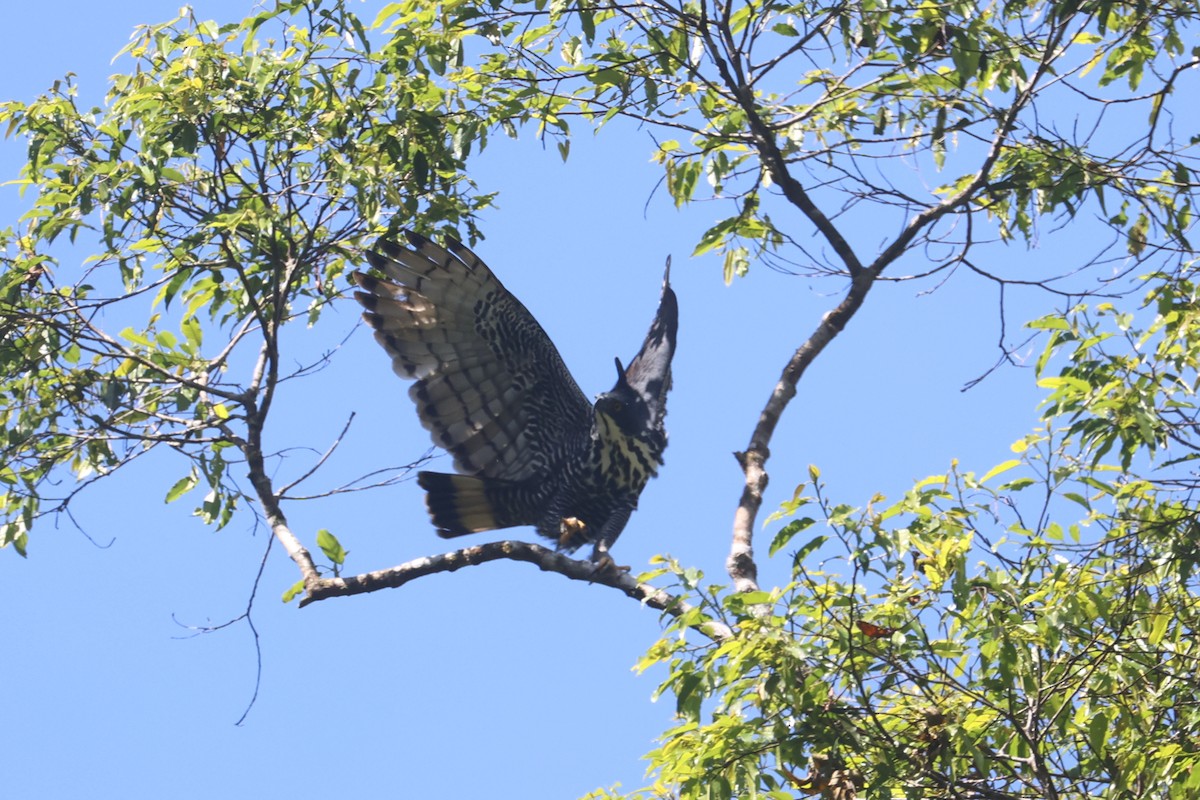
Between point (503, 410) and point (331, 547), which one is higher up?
point (503, 410)

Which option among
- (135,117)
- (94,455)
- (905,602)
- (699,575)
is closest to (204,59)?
(135,117)

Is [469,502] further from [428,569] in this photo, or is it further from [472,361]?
[428,569]

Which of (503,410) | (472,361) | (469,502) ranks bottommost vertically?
(469,502)

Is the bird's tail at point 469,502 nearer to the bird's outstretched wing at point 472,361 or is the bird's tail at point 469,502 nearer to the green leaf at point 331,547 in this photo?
the bird's outstretched wing at point 472,361

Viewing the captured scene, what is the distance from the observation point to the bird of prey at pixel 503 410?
586 centimetres

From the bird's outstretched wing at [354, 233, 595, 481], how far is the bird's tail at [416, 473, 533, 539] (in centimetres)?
5

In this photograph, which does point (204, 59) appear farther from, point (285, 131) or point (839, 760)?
point (839, 760)

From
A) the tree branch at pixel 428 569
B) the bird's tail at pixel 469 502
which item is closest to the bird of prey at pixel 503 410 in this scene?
the bird's tail at pixel 469 502

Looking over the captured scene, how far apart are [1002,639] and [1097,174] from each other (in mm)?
1811

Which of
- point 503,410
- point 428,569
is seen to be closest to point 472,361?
point 503,410

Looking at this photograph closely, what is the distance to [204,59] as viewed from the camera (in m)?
4.66

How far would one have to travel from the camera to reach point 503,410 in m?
6.11

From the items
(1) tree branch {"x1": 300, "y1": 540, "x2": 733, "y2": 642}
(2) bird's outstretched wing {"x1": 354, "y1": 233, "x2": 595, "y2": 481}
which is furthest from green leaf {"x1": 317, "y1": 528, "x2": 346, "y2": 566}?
(2) bird's outstretched wing {"x1": 354, "y1": 233, "x2": 595, "y2": 481}

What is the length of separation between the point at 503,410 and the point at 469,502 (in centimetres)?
40
